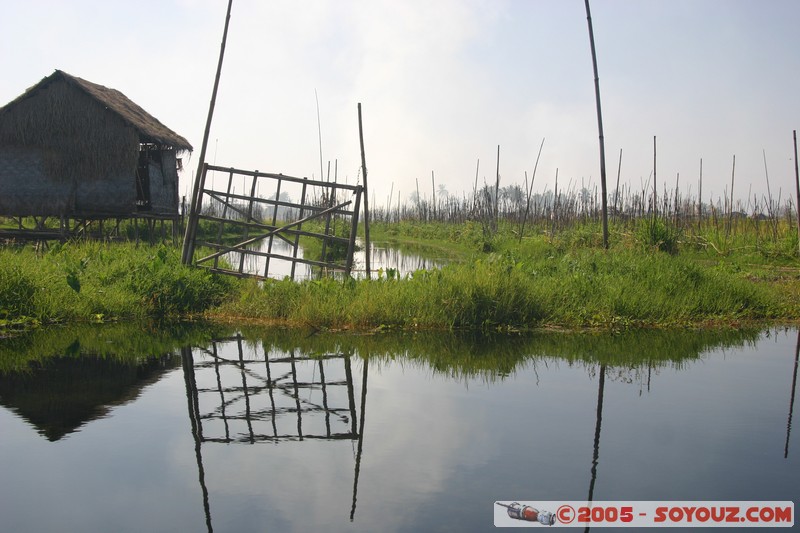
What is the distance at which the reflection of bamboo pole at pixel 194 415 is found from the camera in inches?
154

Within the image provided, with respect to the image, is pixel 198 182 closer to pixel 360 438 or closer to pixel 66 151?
pixel 360 438

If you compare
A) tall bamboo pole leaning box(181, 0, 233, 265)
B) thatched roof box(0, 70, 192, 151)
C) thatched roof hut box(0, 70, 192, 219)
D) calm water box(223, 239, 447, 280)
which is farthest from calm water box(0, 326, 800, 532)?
thatched roof box(0, 70, 192, 151)

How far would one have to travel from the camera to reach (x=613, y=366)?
23.9ft

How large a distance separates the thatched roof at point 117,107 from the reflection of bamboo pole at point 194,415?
1273 centimetres

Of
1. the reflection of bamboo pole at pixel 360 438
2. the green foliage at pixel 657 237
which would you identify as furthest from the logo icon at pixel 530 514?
the green foliage at pixel 657 237

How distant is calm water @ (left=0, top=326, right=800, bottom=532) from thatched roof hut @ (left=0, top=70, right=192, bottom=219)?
38.0 ft

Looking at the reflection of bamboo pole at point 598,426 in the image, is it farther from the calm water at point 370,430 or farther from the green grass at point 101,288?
the green grass at point 101,288

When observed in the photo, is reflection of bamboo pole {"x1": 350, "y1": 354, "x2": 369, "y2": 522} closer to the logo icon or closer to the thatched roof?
the logo icon

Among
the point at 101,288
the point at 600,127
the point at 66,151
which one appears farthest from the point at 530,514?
the point at 66,151

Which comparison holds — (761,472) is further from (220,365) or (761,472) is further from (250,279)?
(250,279)

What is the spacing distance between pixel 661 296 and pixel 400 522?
24.8ft

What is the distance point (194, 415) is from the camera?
5.55m

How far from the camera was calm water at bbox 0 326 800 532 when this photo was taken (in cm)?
387

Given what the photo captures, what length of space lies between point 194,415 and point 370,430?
141cm
